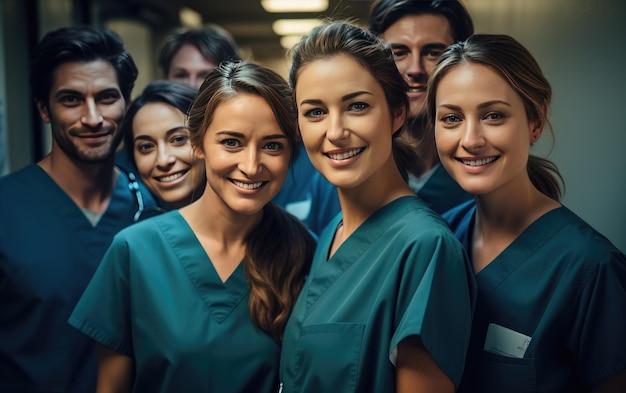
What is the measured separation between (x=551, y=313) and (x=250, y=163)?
1.83 ft

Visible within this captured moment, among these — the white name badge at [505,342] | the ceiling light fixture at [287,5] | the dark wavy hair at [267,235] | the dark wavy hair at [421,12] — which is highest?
the ceiling light fixture at [287,5]

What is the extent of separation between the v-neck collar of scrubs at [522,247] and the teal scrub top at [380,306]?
9cm

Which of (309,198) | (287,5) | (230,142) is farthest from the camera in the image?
(287,5)

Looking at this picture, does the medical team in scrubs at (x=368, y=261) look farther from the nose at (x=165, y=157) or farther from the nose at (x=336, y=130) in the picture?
the nose at (x=165, y=157)

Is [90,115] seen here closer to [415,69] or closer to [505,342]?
[415,69]

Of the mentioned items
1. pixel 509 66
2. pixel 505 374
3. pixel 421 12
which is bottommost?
pixel 505 374

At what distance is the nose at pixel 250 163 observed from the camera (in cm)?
104

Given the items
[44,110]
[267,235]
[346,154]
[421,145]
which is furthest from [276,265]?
[44,110]

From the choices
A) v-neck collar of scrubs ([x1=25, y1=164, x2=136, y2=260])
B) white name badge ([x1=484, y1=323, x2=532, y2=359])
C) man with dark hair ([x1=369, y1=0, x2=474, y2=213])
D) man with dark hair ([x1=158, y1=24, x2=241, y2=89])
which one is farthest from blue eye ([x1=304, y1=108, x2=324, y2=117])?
man with dark hair ([x1=158, y1=24, x2=241, y2=89])

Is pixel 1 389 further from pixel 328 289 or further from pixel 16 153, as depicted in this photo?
pixel 328 289

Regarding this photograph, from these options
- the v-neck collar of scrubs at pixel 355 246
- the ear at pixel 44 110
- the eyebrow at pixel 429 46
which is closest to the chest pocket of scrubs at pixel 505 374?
the v-neck collar of scrubs at pixel 355 246

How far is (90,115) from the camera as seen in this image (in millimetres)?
1216

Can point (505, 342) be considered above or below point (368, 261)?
below

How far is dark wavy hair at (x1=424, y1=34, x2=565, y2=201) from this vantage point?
3.01 feet
